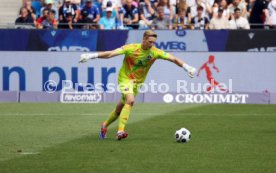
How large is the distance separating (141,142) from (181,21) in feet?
45.5

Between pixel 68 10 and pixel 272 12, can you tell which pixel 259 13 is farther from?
pixel 68 10

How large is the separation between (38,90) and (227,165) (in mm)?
16687

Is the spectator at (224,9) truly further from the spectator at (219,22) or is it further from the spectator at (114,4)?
the spectator at (114,4)

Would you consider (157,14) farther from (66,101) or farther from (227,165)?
(227,165)

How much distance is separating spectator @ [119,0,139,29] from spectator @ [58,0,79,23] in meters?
1.44

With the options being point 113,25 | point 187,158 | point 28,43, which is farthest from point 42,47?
point 187,158

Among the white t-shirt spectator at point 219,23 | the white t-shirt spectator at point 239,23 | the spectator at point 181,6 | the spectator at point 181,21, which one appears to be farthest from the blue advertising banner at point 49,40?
the white t-shirt spectator at point 239,23

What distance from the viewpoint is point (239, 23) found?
28.8m

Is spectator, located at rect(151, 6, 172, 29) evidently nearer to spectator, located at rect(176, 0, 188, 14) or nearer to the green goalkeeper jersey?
spectator, located at rect(176, 0, 188, 14)

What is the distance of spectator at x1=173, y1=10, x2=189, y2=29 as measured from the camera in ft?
94.6

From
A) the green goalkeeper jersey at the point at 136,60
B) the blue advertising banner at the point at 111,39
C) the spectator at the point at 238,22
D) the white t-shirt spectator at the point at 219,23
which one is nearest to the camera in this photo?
the green goalkeeper jersey at the point at 136,60

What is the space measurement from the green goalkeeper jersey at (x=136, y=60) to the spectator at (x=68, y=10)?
12.8 meters

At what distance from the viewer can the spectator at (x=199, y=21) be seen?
28.9 m

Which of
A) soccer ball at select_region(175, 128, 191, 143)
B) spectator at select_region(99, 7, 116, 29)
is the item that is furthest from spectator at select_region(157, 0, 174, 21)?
soccer ball at select_region(175, 128, 191, 143)
